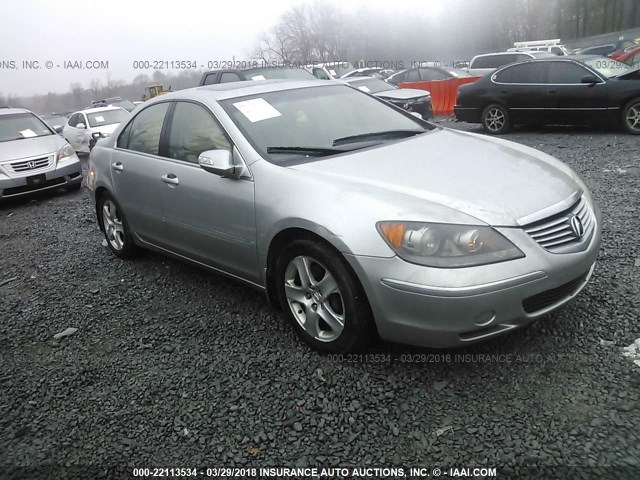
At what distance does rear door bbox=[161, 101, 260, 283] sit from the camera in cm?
313

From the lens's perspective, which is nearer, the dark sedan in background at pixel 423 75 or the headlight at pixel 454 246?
the headlight at pixel 454 246

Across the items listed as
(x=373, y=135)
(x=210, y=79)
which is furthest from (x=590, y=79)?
(x=210, y=79)

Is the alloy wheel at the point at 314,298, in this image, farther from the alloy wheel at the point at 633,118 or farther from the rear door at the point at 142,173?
the alloy wheel at the point at 633,118

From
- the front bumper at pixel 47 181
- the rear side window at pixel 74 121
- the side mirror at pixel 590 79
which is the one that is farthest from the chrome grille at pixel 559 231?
the rear side window at pixel 74 121

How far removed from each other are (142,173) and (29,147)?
5.54 m

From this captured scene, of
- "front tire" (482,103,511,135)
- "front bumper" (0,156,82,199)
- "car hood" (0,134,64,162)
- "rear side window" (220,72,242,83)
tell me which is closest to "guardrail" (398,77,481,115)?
"front tire" (482,103,511,135)

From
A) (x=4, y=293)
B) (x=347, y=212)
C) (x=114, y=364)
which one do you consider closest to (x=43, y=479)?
(x=114, y=364)

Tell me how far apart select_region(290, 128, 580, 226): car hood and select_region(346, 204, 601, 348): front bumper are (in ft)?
0.76

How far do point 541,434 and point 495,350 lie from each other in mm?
648

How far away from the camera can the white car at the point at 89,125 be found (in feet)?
42.2

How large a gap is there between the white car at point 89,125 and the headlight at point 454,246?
11898 millimetres

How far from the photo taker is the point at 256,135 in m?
3.23

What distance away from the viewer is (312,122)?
3.41 m

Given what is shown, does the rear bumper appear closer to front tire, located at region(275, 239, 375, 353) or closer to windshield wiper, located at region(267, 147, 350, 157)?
windshield wiper, located at region(267, 147, 350, 157)
